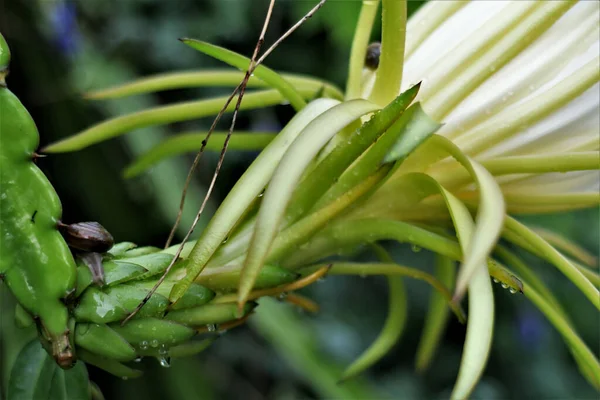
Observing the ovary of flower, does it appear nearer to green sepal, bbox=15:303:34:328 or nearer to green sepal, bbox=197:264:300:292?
green sepal, bbox=197:264:300:292

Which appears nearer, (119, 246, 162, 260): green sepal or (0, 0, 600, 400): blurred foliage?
(119, 246, 162, 260): green sepal

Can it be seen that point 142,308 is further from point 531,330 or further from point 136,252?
point 531,330

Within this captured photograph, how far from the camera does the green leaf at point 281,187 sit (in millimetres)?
334

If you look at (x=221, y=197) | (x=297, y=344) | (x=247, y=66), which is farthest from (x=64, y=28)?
(x=247, y=66)

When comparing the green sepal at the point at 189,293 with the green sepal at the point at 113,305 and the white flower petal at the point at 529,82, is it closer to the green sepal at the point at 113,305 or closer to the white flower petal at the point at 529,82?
the green sepal at the point at 113,305

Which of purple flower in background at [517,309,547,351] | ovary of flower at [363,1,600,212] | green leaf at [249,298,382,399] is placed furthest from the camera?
purple flower in background at [517,309,547,351]

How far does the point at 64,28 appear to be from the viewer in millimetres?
1091

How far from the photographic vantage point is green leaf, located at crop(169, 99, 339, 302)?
14.3 inches

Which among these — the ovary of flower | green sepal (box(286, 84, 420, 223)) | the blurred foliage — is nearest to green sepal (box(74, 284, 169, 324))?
green sepal (box(286, 84, 420, 223))

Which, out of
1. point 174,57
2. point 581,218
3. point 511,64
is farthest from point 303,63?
point 511,64

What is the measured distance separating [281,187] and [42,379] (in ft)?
0.70

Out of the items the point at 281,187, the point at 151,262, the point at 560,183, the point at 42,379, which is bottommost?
the point at 42,379

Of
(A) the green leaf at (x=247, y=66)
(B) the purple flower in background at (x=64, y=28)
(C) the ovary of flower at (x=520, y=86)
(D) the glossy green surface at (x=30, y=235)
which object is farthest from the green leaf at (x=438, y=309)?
(B) the purple flower in background at (x=64, y=28)

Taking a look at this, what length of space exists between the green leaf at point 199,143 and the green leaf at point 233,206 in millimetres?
139
